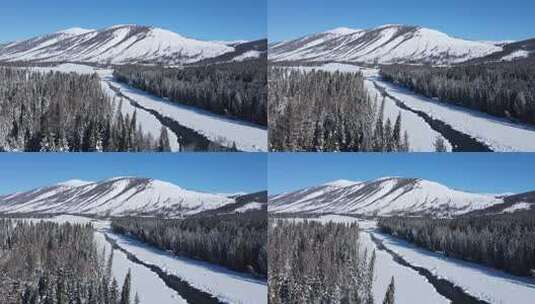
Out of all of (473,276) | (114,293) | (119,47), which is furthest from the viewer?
(119,47)

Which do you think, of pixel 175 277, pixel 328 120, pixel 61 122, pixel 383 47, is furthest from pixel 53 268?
pixel 383 47

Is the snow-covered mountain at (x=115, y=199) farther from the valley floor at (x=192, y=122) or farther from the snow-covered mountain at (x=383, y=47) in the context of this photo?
the snow-covered mountain at (x=383, y=47)

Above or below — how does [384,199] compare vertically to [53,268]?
above

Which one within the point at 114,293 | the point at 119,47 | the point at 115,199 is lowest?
the point at 114,293

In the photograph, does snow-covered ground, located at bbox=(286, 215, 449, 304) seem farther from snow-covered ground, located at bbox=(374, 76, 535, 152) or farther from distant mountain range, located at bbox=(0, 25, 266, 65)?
distant mountain range, located at bbox=(0, 25, 266, 65)

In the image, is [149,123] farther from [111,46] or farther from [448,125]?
[448,125]

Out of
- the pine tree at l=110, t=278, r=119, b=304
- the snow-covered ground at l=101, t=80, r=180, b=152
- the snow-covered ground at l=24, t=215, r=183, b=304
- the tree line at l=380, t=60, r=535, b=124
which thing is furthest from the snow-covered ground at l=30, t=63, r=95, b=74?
the tree line at l=380, t=60, r=535, b=124

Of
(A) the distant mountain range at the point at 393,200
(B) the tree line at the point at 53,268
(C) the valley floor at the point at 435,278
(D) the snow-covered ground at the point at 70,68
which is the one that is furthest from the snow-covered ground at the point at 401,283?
(D) the snow-covered ground at the point at 70,68
